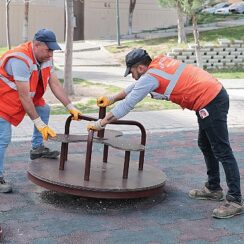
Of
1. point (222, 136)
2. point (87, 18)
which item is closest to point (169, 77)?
point (222, 136)

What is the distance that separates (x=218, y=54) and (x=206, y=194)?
1276 centimetres

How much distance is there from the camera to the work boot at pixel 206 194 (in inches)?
187

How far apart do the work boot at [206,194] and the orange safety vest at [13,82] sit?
1.76 m

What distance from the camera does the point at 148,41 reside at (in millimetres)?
21281

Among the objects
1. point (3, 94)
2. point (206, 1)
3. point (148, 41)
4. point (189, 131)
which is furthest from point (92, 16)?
point (3, 94)

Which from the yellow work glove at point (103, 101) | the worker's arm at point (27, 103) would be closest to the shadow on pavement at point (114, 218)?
the worker's arm at point (27, 103)

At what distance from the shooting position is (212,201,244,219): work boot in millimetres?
4254

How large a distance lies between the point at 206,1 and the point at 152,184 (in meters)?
10.8

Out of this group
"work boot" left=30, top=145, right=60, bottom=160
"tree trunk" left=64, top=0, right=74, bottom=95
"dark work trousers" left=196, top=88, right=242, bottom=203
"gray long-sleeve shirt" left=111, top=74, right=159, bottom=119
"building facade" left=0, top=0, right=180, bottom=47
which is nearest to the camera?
"gray long-sleeve shirt" left=111, top=74, right=159, bottom=119

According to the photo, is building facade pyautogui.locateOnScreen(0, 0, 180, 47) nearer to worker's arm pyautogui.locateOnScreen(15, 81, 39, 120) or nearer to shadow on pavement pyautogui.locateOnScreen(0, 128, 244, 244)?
shadow on pavement pyautogui.locateOnScreen(0, 128, 244, 244)

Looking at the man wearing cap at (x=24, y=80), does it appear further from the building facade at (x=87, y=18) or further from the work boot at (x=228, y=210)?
the building facade at (x=87, y=18)

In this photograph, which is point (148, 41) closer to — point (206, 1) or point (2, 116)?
point (206, 1)

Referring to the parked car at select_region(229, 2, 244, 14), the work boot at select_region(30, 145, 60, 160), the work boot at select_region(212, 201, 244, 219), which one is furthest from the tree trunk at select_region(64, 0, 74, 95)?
the parked car at select_region(229, 2, 244, 14)

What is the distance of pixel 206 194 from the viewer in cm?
477
